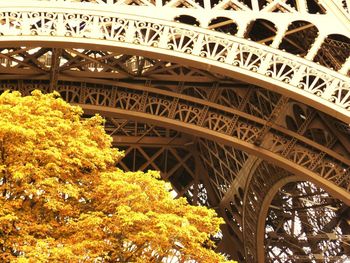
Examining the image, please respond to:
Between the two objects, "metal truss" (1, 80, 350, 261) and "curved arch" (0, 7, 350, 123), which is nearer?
"curved arch" (0, 7, 350, 123)

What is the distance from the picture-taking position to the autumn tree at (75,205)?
12.5 metres

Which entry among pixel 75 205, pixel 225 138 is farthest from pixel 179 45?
pixel 75 205

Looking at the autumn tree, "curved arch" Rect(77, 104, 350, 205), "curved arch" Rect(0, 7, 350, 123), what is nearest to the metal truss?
"curved arch" Rect(77, 104, 350, 205)

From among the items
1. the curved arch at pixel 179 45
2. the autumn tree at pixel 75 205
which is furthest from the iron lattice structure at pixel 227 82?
the autumn tree at pixel 75 205

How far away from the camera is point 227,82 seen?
2045cm

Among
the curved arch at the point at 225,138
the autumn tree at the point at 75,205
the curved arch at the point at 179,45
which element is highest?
the curved arch at the point at 179,45

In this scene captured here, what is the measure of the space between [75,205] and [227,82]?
304 inches

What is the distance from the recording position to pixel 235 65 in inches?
642

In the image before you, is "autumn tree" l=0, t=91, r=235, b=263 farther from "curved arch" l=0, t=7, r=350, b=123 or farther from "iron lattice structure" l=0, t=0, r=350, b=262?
"iron lattice structure" l=0, t=0, r=350, b=262

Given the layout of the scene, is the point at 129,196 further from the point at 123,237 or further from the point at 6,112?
the point at 6,112

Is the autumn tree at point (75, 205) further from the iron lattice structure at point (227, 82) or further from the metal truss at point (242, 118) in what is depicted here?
the metal truss at point (242, 118)

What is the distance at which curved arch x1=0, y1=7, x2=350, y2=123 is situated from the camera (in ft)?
52.3

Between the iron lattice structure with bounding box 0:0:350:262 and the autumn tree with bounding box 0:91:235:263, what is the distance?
Result: 2.76m

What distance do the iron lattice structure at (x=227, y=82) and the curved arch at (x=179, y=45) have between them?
0.02 metres
